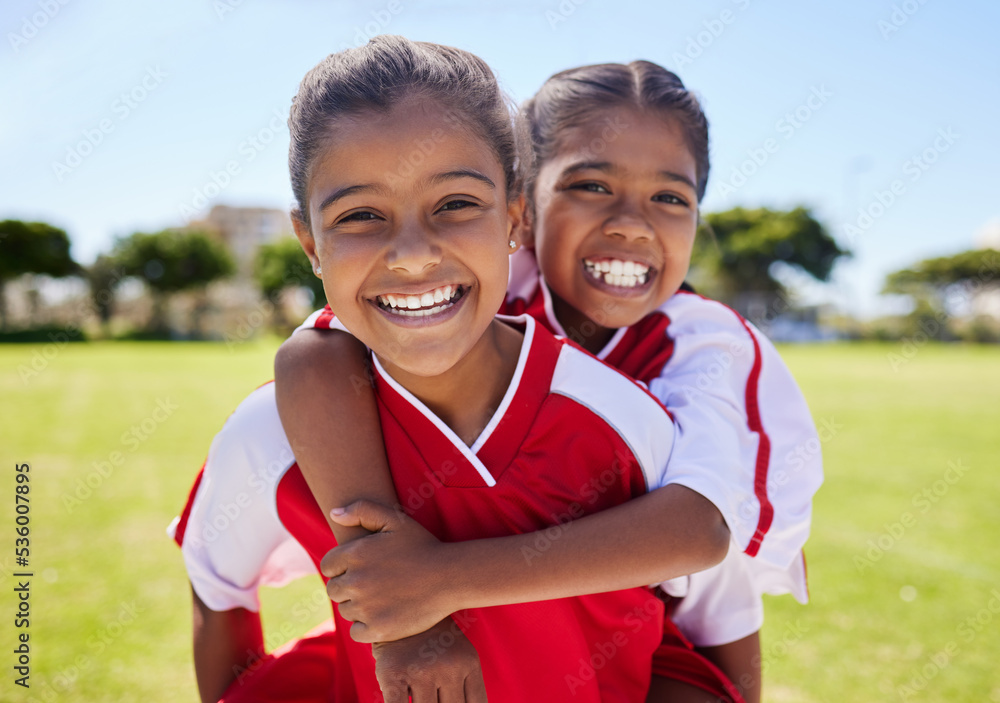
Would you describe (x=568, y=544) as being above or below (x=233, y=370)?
above

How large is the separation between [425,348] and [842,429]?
9750mm

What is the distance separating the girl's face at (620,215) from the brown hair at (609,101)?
42 mm

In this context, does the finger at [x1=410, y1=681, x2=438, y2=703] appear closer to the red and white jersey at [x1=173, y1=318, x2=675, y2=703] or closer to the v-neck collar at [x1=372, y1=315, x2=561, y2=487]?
the red and white jersey at [x1=173, y1=318, x2=675, y2=703]

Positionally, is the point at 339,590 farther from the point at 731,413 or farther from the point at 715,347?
the point at 715,347

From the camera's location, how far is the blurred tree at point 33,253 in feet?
120

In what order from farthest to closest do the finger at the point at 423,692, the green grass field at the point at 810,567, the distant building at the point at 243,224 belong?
the distant building at the point at 243,224, the green grass field at the point at 810,567, the finger at the point at 423,692

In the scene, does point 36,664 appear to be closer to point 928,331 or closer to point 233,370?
point 233,370

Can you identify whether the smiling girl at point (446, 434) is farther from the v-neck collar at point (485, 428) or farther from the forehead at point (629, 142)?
the forehead at point (629, 142)

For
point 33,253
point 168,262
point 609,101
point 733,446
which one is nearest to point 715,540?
point 733,446

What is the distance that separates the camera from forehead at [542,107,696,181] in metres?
1.70

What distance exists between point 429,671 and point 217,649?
0.62 meters

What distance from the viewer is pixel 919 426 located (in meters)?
9.81

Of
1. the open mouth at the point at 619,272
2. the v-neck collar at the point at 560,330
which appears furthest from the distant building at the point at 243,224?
Answer: the open mouth at the point at 619,272

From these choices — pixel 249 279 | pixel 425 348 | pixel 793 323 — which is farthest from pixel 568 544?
pixel 249 279
